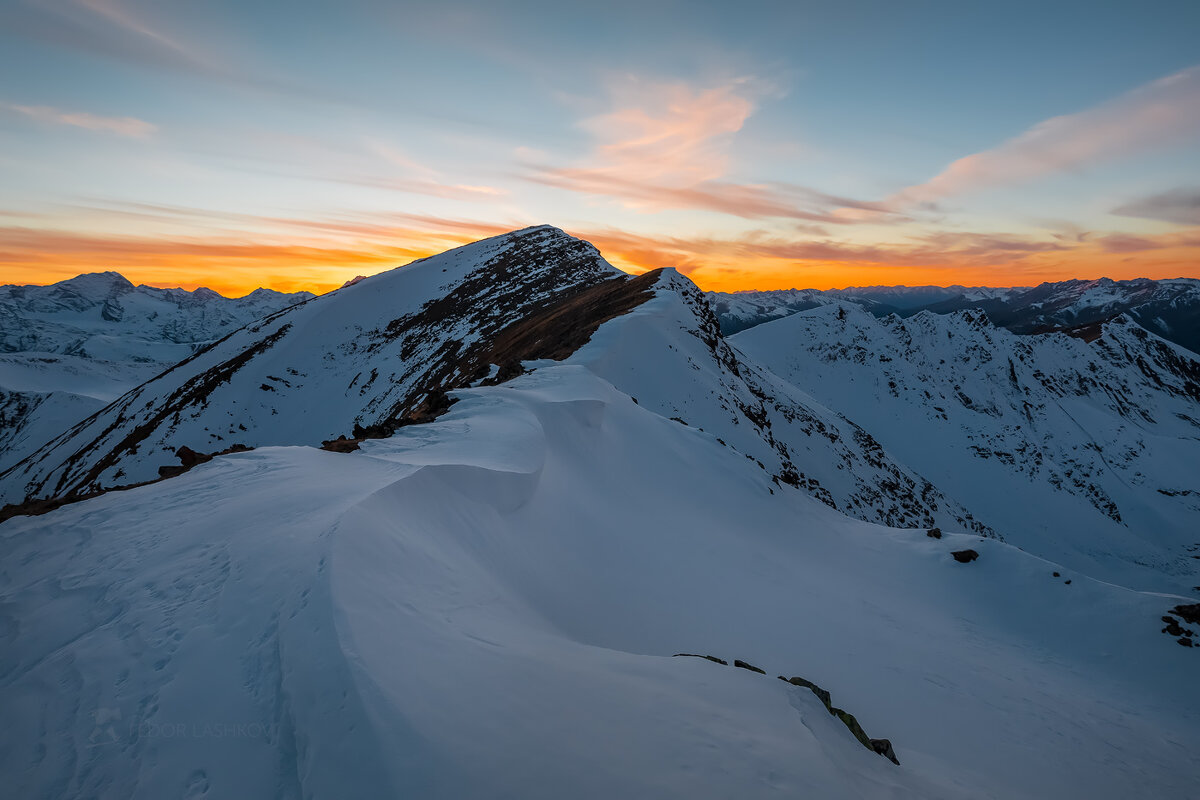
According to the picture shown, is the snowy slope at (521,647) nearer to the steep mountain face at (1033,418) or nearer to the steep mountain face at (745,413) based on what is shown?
the steep mountain face at (745,413)

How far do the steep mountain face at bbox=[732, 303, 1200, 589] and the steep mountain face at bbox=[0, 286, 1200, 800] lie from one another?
6494 cm

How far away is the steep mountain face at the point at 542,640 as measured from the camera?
450cm

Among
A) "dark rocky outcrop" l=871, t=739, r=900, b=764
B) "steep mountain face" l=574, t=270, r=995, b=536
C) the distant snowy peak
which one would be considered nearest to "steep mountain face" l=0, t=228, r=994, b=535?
"steep mountain face" l=574, t=270, r=995, b=536

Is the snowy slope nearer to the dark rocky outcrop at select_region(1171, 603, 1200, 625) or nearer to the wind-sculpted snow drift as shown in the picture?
the wind-sculpted snow drift

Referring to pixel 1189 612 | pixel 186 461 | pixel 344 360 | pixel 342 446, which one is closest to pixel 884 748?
pixel 342 446

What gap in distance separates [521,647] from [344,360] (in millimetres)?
68274

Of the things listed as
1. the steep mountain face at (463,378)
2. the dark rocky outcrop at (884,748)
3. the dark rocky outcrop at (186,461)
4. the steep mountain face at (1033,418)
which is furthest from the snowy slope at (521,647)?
the steep mountain face at (1033,418)

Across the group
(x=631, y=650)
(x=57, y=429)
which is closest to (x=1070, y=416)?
(x=631, y=650)

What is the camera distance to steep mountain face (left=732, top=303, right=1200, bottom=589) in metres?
66.4

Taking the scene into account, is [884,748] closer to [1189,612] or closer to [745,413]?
[1189,612]

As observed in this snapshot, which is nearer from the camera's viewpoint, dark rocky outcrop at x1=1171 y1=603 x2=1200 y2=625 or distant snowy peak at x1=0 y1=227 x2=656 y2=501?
dark rocky outcrop at x1=1171 y1=603 x2=1200 y2=625

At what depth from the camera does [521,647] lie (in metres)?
6.46

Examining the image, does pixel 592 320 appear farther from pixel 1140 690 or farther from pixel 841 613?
pixel 1140 690

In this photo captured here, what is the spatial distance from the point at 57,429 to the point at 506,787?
15553 cm
